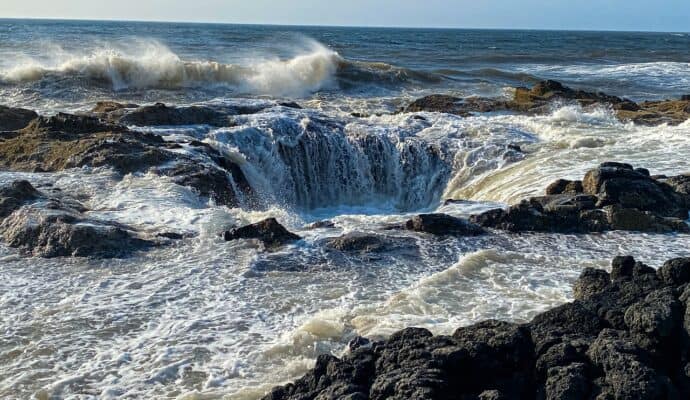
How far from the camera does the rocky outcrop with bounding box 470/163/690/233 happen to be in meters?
10.0

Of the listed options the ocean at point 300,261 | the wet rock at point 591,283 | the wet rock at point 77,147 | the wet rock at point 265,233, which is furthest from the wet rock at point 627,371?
the wet rock at point 77,147

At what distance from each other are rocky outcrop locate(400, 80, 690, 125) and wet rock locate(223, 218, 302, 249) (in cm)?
1112

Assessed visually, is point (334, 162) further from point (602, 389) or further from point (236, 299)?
point (602, 389)

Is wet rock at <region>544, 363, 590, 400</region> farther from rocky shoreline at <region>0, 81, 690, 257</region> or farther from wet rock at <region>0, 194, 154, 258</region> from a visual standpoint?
wet rock at <region>0, 194, 154, 258</region>

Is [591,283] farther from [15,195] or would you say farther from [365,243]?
[15,195]

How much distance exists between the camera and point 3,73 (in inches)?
1076

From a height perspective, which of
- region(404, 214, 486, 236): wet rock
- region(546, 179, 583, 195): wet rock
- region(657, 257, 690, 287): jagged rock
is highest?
region(657, 257, 690, 287): jagged rock

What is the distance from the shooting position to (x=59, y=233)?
29.7ft

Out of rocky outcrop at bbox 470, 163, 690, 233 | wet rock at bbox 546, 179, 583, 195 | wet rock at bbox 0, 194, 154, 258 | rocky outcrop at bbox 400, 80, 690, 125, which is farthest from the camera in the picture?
rocky outcrop at bbox 400, 80, 690, 125

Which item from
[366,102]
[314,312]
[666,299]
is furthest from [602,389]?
[366,102]

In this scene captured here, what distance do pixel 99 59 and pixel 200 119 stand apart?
1431 cm

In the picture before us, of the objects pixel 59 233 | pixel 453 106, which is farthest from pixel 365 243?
pixel 453 106

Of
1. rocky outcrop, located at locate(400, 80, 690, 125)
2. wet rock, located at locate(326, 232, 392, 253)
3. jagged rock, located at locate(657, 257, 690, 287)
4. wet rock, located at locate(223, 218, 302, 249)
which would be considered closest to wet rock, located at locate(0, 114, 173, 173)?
wet rock, located at locate(223, 218, 302, 249)

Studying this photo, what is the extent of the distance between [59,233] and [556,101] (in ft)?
52.6
